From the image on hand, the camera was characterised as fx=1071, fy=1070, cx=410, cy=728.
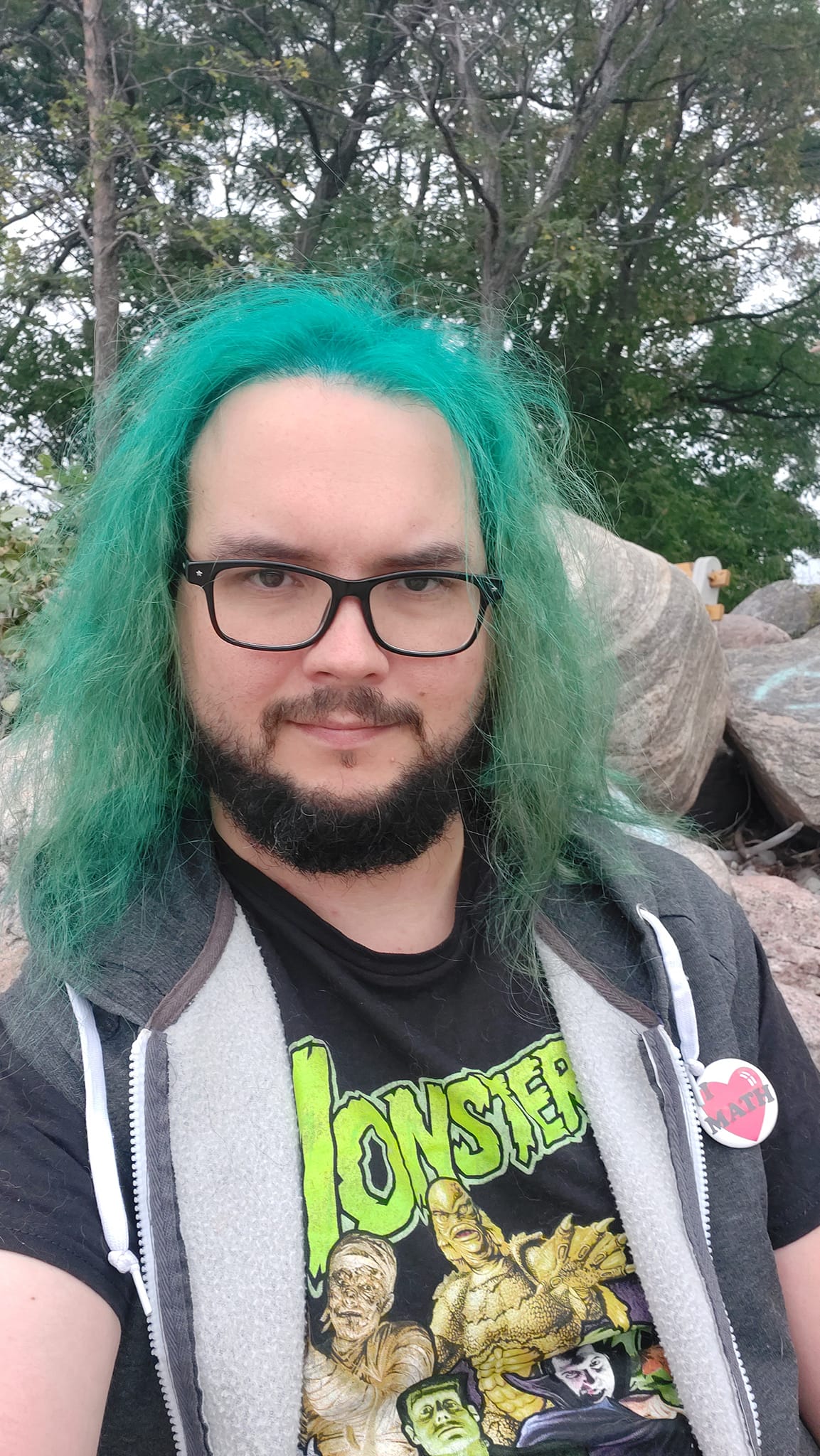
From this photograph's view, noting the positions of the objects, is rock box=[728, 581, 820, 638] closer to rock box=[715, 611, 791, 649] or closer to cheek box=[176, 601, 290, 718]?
rock box=[715, 611, 791, 649]

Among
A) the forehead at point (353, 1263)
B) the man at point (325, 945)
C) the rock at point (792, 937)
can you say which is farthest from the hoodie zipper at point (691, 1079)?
the rock at point (792, 937)

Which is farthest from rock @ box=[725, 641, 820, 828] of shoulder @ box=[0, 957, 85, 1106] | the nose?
shoulder @ box=[0, 957, 85, 1106]

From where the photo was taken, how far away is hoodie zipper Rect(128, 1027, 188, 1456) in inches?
44.1

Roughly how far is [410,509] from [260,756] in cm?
38

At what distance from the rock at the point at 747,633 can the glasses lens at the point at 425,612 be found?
6.11m

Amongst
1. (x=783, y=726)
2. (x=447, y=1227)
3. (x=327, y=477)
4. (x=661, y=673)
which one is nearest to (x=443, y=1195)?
(x=447, y=1227)

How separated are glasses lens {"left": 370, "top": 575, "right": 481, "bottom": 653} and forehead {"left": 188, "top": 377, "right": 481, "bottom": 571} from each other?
5cm

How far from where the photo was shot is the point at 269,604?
137cm

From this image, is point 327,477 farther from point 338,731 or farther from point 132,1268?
point 132,1268

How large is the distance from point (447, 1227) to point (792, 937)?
199 centimetres

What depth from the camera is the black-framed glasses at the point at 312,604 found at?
1.35m

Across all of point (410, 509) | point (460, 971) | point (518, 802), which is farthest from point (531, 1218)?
point (410, 509)

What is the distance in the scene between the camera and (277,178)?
10.1 meters

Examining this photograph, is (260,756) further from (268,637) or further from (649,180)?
(649,180)
